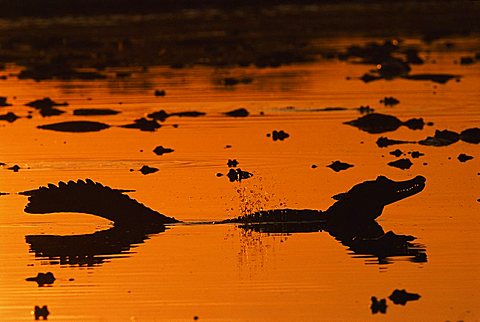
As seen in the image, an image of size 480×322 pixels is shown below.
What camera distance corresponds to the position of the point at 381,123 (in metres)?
26.6

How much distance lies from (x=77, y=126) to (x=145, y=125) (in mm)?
1232

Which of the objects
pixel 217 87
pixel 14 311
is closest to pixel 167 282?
pixel 14 311

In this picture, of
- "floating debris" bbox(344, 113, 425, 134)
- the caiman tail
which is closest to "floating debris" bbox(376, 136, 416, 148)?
"floating debris" bbox(344, 113, 425, 134)

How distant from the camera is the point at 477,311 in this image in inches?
515

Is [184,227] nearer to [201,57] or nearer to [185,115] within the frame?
[185,115]

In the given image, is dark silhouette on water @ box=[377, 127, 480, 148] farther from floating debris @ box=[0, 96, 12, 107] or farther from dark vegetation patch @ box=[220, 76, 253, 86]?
dark vegetation patch @ box=[220, 76, 253, 86]

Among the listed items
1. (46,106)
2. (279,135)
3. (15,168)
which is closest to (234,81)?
(46,106)

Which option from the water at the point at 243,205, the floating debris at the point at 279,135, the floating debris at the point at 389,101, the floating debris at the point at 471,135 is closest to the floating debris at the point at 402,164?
the water at the point at 243,205

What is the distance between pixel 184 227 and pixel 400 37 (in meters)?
39.7

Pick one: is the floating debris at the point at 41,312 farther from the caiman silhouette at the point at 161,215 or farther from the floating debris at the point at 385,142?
the floating debris at the point at 385,142

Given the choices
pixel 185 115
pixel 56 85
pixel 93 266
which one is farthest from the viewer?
Answer: pixel 56 85

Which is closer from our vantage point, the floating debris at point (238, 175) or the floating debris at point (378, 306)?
the floating debris at point (378, 306)

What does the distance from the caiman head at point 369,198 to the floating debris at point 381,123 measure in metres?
8.65

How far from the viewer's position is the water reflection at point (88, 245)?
1600cm
